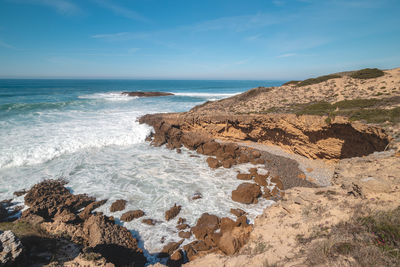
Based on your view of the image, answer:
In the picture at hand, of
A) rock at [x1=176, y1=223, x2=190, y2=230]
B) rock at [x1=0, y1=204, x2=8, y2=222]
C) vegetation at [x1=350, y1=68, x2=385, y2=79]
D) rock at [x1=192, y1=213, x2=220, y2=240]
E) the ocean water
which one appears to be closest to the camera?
rock at [x1=192, y1=213, x2=220, y2=240]

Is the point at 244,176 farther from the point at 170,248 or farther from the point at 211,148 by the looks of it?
the point at 170,248

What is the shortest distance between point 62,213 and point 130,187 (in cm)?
325

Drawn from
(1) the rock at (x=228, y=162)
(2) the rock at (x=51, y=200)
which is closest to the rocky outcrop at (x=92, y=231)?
(2) the rock at (x=51, y=200)

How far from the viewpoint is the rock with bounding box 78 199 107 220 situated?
26.5ft

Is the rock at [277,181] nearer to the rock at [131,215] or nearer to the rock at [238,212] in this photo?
the rock at [238,212]

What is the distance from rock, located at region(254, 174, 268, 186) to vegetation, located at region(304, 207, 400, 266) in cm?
598

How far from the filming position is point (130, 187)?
1038cm

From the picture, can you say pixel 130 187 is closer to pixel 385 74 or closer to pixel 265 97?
pixel 265 97

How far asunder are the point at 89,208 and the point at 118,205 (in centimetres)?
129

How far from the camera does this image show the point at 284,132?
14.2 meters

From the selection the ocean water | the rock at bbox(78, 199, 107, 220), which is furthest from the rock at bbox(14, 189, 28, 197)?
the rock at bbox(78, 199, 107, 220)

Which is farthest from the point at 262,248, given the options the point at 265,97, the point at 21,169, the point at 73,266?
the point at 265,97

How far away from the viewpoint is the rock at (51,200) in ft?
26.7

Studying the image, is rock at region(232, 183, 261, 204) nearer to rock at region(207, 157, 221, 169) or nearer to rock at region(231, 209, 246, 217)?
rock at region(231, 209, 246, 217)
